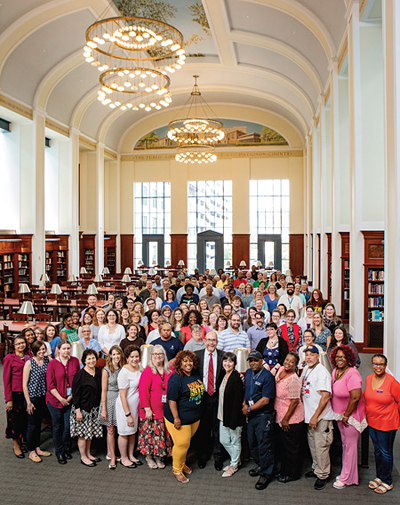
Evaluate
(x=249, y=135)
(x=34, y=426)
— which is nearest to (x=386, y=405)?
Answer: (x=34, y=426)

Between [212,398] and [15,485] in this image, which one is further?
[212,398]

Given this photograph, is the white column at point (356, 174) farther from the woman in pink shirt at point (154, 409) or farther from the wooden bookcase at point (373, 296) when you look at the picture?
the woman in pink shirt at point (154, 409)

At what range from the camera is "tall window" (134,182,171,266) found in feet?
103

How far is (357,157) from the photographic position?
461 inches

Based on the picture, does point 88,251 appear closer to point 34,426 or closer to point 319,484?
point 34,426

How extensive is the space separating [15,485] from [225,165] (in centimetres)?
2626

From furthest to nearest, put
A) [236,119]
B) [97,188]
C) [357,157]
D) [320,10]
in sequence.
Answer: [236,119], [97,188], [320,10], [357,157]

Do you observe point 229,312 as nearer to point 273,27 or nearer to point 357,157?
point 357,157

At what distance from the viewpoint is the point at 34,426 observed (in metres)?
6.34

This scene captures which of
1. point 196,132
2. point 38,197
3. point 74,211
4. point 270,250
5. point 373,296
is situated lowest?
point 373,296

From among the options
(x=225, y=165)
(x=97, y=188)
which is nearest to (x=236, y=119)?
(x=225, y=165)

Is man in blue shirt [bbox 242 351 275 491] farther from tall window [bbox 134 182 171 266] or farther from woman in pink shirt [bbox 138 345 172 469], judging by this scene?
tall window [bbox 134 182 171 266]

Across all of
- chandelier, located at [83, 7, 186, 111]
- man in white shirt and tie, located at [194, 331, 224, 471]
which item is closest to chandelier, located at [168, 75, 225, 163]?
chandelier, located at [83, 7, 186, 111]

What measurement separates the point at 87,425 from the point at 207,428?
1.52 m
